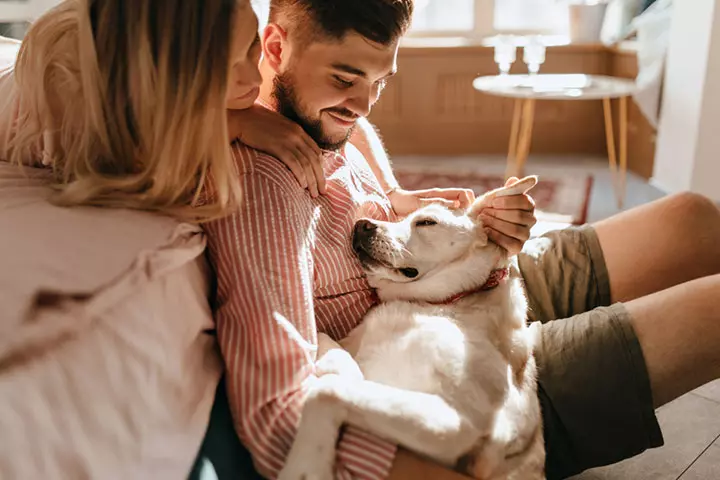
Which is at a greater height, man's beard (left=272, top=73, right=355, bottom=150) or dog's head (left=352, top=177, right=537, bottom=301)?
man's beard (left=272, top=73, right=355, bottom=150)

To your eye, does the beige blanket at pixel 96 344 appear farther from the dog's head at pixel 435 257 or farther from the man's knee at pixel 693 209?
the man's knee at pixel 693 209

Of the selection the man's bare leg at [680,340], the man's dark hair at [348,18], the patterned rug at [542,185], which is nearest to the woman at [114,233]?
the man's dark hair at [348,18]

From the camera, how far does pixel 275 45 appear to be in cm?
128

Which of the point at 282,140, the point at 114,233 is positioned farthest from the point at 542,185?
the point at 114,233

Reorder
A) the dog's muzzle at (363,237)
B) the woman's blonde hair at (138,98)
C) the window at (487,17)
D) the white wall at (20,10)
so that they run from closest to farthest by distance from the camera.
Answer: the woman's blonde hair at (138,98), the dog's muzzle at (363,237), the white wall at (20,10), the window at (487,17)

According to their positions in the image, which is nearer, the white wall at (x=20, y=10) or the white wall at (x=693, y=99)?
the white wall at (x=20, y=10)

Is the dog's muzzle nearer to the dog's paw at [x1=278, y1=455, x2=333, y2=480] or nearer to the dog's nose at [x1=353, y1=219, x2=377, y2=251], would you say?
the dog's nose at [x1=353, y1=219, x2=377, y2=251]

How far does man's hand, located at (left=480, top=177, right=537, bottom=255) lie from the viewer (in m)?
1.30

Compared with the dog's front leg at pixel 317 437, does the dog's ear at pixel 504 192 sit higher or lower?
higher

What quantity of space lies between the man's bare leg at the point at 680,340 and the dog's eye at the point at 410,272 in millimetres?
405

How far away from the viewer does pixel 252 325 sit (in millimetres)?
913

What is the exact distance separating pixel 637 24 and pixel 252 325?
3742 millimetres

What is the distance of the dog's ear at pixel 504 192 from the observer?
1268mm

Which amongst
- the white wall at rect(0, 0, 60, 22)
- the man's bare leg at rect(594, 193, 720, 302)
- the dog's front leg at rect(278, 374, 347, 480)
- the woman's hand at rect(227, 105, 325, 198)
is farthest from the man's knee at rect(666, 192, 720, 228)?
the white wall at rect(0, 0, 60, 22)
